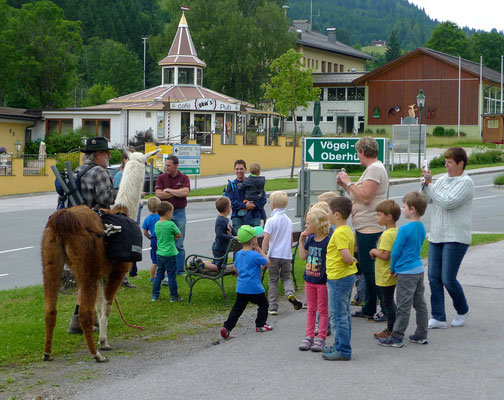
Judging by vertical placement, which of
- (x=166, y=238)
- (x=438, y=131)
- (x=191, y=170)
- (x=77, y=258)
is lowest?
(x=166, y=238)

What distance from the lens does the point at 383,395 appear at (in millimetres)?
5789

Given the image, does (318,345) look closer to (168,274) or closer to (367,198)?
(367,198)

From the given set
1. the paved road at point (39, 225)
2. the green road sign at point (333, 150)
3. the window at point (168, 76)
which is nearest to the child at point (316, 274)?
the green road sign at point (333, 150)

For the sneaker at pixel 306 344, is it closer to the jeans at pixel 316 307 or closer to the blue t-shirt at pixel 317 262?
the jeans at pixel 316 307

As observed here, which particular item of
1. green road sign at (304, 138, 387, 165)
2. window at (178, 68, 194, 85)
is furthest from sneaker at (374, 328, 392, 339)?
window at (178, 68, 194, 85)

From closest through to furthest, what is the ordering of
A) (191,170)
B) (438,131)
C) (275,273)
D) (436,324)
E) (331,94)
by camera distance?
(436,324), (275,273), (191,170), (438,131), (331,94)

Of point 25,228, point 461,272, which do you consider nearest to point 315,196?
point 461,272

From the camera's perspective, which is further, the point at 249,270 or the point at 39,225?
the point at 39,225

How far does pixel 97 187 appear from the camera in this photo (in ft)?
25.8

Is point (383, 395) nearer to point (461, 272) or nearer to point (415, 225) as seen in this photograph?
point (415, 225)

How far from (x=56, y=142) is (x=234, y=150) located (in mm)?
13439

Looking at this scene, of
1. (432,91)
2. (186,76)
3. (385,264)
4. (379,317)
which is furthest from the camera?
(432,91)

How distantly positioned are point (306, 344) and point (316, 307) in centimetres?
42

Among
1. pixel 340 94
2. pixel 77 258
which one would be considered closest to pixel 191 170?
pixel 77 258
